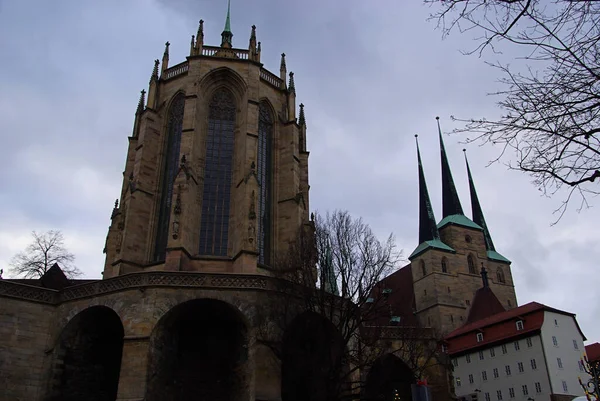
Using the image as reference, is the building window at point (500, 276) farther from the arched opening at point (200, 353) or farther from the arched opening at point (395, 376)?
the arched opening at point (200, 353)

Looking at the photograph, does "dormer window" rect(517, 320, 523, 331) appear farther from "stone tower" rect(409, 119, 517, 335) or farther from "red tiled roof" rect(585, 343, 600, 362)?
"stone tower" rect(409, 119, 517, 335)

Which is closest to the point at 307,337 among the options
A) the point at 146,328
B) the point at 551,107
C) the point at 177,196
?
the point at 146,328

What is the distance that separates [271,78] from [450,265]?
3563 centimetres

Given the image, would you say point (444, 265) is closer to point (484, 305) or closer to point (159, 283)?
point (484, 305)

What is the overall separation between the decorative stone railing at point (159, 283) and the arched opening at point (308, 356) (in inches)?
79.5

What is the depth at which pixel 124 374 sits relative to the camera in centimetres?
1866

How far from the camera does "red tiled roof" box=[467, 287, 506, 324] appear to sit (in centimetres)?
5366

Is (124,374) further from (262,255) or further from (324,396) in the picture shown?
(262,255)

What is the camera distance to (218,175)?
27.0 m

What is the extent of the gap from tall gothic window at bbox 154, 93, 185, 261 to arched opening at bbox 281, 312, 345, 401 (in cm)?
836

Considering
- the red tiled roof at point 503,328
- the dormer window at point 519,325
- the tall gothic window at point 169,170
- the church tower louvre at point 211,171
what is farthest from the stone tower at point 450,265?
the tall gothic window at point 169,170

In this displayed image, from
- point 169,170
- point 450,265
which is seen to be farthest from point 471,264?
point 169,170

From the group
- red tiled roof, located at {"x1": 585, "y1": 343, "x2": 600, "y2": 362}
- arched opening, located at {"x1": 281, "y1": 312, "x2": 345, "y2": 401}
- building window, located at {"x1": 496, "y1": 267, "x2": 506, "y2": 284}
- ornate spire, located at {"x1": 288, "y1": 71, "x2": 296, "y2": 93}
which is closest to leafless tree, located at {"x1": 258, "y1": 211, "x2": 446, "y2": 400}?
arched opening, located at {"x1": 281, "y1": 312, "x2": 345, "y2": 401}

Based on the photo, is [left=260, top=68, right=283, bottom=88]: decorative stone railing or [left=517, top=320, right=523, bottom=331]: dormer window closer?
[left=260, top=68, right=283, bottom=88]: decorative stone railing
